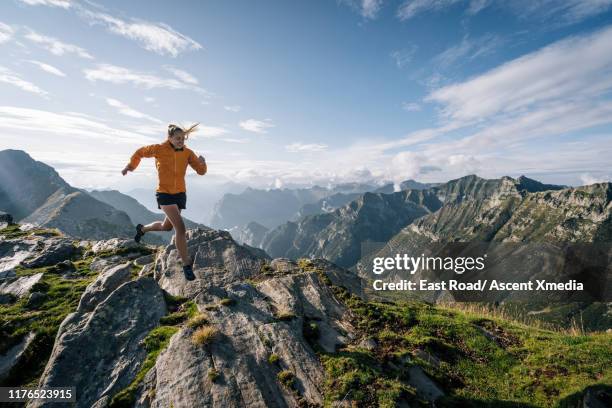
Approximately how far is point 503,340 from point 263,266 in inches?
543

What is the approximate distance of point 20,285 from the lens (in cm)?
1836

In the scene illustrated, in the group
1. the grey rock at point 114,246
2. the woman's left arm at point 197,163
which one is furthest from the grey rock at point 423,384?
the grey rock at point 114,246

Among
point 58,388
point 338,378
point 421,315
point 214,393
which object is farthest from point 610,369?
point 58,388

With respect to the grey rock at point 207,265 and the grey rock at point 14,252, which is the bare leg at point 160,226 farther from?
the grey rock at point 14,252

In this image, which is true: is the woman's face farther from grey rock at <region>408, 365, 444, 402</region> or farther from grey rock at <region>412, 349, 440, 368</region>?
grey rock at <region>412, 349, 440, 368</region>

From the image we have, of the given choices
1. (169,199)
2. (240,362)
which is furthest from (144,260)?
(240,362)

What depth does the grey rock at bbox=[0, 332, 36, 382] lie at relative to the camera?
11688mm

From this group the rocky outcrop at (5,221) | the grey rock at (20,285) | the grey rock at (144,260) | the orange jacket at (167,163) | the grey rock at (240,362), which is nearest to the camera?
the grey rock at (240,362)

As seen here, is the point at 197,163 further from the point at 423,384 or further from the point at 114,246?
the point at 114,246

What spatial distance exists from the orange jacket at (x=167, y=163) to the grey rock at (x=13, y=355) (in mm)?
7859

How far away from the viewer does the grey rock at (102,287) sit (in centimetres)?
1461

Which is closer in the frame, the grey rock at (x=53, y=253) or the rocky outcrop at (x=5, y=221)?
the grey rock at (x=53, y=253)

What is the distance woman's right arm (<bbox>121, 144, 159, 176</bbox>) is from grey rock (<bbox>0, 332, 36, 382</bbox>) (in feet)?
25.2

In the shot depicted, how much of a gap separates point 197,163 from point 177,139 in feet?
4.23
